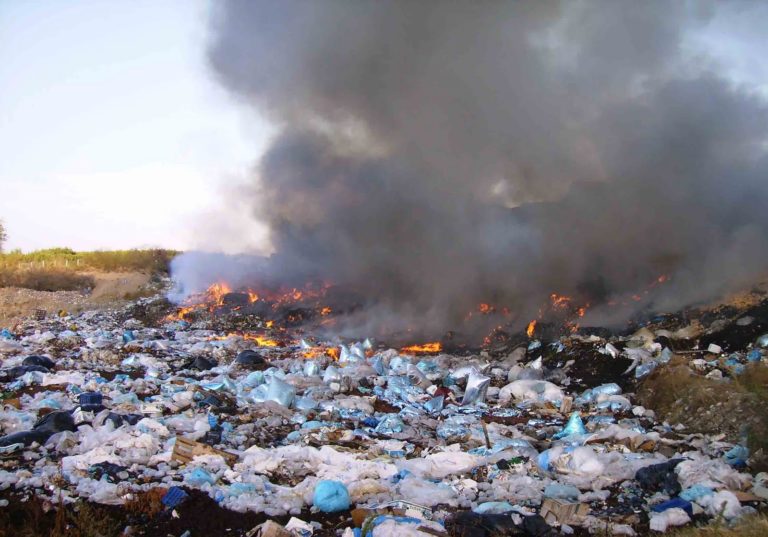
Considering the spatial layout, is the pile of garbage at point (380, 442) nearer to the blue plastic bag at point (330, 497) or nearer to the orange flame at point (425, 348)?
the blue plastic bag at point (330, 497)

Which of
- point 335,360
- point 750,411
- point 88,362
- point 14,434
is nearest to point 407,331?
point 335,360

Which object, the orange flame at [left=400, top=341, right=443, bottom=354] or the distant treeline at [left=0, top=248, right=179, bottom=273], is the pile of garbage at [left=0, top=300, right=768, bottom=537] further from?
the distant treeline at [left=0, top=248, right=179, bottom=273]

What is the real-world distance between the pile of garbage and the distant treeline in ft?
30.1

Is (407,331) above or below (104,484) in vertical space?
above

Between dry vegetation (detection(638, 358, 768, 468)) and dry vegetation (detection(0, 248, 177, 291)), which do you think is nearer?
dry vegetation (detection(638, 358, 768, 468))

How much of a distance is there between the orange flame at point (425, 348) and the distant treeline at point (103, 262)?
10403 millimetres

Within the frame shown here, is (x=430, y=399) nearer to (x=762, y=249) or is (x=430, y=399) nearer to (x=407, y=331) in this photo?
(x=407, y=331)

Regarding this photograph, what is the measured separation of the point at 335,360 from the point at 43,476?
16.7 ft

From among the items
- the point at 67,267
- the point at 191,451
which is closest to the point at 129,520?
the point at 191,451

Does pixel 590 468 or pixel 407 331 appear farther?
pixel 407 331

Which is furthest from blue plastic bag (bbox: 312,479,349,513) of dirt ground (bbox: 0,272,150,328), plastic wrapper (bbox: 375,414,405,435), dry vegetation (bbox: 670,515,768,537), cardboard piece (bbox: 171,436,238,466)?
dirt ground (bbox: 0,272,150,328)

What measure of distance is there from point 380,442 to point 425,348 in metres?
5.30

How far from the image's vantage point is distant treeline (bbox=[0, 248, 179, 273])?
53.1 feet

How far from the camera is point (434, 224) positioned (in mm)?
12062
